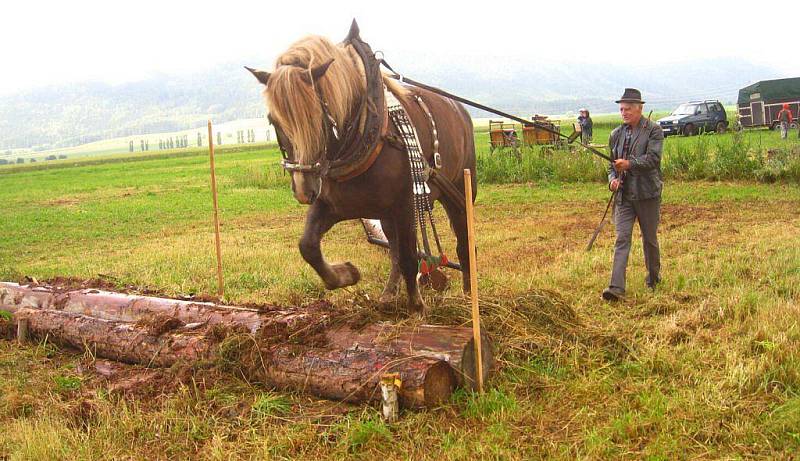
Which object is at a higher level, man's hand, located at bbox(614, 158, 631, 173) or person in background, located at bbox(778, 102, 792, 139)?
person in background, located at bbox(778, 102, 792, 139)

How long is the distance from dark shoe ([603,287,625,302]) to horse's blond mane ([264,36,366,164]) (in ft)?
10.5

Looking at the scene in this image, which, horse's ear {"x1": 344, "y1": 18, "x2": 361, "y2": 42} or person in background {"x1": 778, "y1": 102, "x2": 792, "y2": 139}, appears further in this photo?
person in background {"x1": 778, "y1": 102, "x2": 792, "y2": 139}

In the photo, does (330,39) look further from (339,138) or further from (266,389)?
(266,389)

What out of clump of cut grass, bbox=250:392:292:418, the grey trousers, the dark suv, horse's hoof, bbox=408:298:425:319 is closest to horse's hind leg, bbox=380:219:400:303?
horse's hoof, bbox=408:298:425:319

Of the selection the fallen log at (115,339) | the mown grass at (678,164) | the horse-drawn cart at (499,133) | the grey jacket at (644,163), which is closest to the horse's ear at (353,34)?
the fallen log at (115,339)

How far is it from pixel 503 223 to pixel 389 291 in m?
5.94

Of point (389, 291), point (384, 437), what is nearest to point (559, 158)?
point (389, 291)

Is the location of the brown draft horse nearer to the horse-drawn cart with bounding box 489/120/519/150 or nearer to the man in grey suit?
the man in grey suit

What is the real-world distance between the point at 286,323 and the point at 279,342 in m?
0.24

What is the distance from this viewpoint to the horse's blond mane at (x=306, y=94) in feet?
14.0

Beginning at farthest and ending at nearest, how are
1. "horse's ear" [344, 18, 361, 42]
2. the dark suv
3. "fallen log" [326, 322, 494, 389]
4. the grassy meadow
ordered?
the dark suv → "horse's ear" [344, 18, 361, 42] → "fallen log" [326, 322, 494, 389] → the grassy meadow

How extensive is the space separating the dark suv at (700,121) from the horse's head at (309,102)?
31034 mm

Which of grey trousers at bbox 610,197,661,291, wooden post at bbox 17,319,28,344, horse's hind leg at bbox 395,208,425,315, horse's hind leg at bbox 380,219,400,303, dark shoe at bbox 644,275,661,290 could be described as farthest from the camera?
dark shoe at bbox 644,275,661,290

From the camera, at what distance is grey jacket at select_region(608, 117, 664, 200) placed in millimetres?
6543
